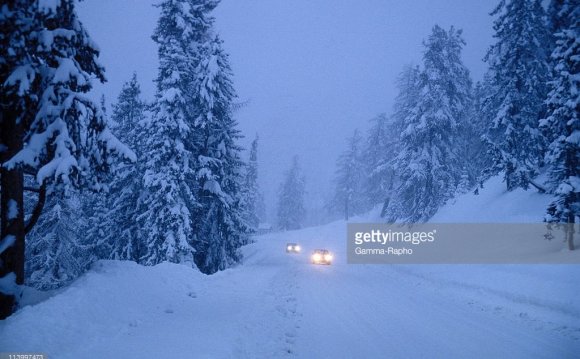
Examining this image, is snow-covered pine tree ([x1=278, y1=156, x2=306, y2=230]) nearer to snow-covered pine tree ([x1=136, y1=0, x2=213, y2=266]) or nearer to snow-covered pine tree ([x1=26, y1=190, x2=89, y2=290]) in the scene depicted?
snow-covered pine tree ([x1=26, y1=190, x2=89, y2=290])

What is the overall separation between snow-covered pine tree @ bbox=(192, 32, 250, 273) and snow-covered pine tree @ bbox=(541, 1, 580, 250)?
16.3 meters

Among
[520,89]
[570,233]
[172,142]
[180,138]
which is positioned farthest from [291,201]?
[570,233]

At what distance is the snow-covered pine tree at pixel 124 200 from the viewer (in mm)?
21578

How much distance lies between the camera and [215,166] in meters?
21.6

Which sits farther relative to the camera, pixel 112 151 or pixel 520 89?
pixel 520 89

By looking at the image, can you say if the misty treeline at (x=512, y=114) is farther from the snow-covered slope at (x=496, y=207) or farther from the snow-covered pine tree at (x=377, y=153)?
the snow-covered pine tree at (x=377, y=153)

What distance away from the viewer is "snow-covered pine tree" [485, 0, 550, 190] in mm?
20578

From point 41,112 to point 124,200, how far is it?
15.6 meters

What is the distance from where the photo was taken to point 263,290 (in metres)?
14.4

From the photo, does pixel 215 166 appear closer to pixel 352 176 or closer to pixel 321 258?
pixel 321 258

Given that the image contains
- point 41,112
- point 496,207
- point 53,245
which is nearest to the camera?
point 41,112

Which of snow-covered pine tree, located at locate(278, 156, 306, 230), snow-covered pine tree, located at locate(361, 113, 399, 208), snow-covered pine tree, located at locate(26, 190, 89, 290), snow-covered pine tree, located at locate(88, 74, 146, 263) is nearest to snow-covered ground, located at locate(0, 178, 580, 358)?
snow-covered pine tree, located at locate(88, 74, 146, 263)

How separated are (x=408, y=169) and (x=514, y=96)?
350 inches

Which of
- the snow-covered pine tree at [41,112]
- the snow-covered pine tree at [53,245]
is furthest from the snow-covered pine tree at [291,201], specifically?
the snow-covered pine tree at [41,112]
